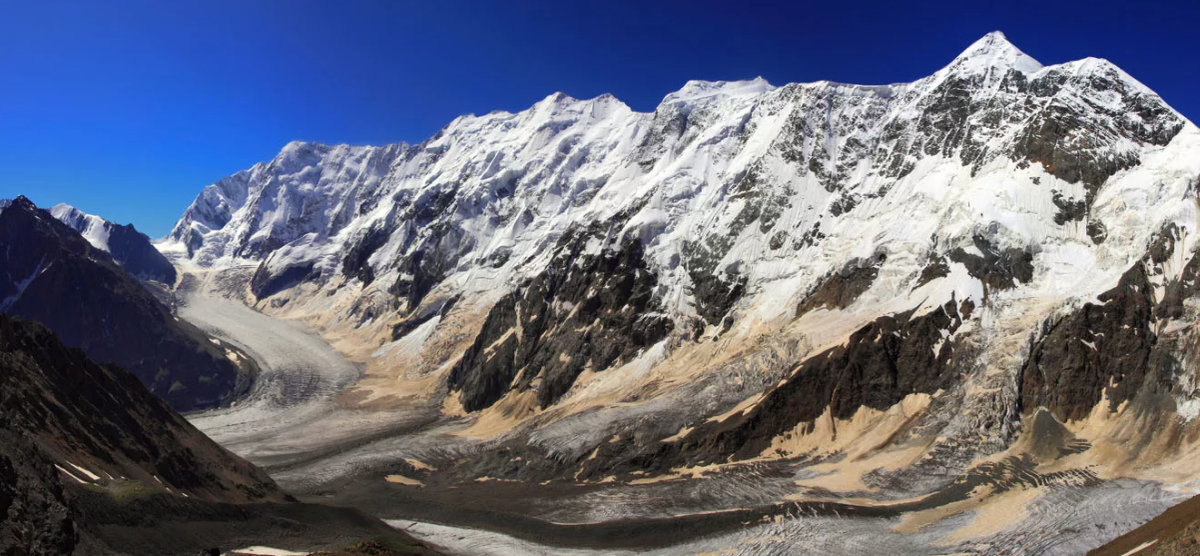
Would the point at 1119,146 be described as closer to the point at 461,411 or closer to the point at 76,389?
the point at 461,411

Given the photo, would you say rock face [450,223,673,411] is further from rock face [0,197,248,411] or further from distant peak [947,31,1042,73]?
distant peak [947,31,1042,73]

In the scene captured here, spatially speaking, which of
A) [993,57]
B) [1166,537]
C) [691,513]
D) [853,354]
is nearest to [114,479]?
[691,513]

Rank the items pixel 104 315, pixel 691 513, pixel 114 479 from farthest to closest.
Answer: pixel 104 315 → pixel 691 513 → pixel 114 479

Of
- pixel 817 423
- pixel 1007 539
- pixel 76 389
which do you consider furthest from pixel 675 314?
pixel 76 389

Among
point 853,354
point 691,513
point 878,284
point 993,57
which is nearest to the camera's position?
point 691,513

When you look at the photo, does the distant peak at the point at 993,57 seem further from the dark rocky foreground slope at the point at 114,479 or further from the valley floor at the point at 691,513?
the dark rocky foreground slope at the point at 114,479

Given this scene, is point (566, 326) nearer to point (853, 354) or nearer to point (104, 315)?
point (853, 354)

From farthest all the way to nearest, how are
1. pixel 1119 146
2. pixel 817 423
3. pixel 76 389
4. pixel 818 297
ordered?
pixel 818 297, pixel 1119 146, pixel 817 423, pixel 76 389
